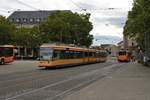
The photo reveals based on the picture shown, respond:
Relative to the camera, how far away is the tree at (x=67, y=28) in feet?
354

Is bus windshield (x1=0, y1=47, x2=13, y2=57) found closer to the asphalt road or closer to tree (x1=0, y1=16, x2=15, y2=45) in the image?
the asphalt road

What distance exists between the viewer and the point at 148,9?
4169 centimetres

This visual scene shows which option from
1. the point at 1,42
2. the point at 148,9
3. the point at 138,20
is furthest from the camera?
the point at 1,42

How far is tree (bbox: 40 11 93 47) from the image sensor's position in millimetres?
107812

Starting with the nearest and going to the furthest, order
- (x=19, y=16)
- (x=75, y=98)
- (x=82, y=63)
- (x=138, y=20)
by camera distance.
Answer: (x=75, y=98) → (x=138, y=20) → (x=82, y=63) → (x=19, y=16)

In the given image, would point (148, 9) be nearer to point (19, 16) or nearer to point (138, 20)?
point (138, 20)

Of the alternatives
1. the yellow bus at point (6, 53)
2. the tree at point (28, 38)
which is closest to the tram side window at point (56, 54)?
the yellow bus at point (6, 53)

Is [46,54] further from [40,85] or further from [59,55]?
[40,85]

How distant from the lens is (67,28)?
354 ft

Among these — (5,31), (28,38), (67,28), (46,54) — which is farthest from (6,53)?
(28,38)

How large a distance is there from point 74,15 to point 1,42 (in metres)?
23.7

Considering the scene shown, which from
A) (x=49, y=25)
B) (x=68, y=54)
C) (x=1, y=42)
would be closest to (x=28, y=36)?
(x=49, y=25)

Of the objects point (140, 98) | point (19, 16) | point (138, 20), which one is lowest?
point (140, 98)

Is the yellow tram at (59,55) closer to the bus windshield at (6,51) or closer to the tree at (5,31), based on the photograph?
the bus windshield at (6,51)
